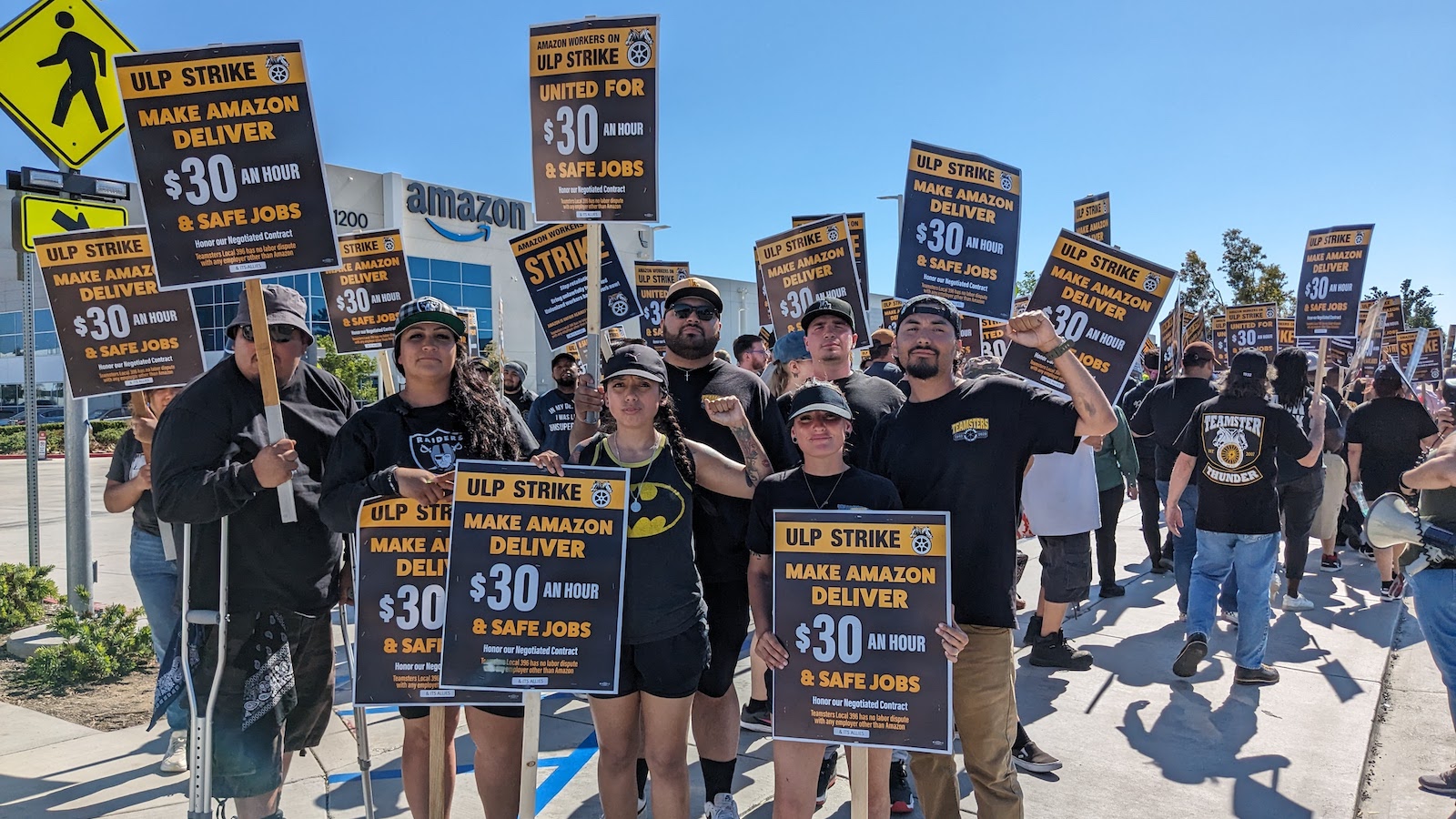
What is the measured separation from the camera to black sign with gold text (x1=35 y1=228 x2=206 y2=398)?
16.0 feet

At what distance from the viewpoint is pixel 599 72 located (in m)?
4.77

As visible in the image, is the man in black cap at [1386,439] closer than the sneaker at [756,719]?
No

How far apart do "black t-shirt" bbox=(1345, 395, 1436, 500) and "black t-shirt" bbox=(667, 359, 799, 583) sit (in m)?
6.96

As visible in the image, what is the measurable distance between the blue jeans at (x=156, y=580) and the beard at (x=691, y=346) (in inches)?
117

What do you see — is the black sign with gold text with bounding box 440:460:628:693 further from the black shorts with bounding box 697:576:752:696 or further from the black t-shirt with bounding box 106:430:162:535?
the black t-shirt with bounding box 106:430:162:535

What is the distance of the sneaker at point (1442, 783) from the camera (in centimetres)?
432

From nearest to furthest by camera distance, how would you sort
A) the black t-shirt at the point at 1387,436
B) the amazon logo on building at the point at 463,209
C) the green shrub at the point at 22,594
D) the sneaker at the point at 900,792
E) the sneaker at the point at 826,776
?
the sneaker at the point at 900,792
the sneaker at the point at 826,776
the green shrub at the point at 22,594
the black t-shirt at the point at 1387,436
the amazon logo on building at the point at 463,209

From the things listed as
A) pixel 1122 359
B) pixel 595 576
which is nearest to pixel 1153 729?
pixel 1122 359

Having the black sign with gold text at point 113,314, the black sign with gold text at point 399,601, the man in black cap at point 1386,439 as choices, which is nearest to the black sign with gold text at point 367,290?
the black sign with gold text at point 113,314

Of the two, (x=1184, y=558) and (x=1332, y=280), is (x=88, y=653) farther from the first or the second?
(x=1332, y=280)

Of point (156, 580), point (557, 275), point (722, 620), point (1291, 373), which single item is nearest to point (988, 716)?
point (722, 620)

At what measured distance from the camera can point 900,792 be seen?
4156 millimetres

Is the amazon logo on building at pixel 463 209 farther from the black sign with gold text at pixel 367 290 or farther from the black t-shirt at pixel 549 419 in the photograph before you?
the black t-shirt at pixel 549 419

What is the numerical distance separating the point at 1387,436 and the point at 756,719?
6.55m
